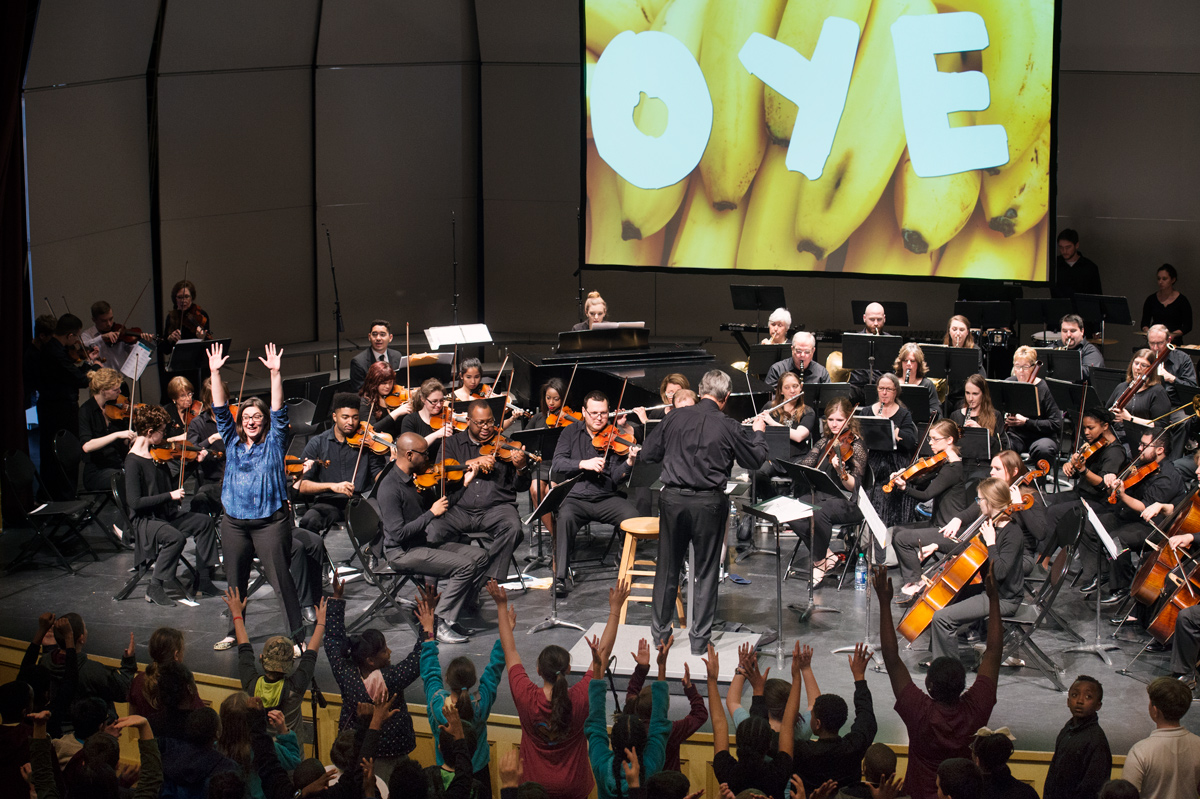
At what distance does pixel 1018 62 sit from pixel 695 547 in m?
7.02

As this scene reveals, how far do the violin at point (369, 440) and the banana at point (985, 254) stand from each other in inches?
253

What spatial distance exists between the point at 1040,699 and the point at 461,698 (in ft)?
11.3

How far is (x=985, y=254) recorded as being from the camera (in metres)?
11.8

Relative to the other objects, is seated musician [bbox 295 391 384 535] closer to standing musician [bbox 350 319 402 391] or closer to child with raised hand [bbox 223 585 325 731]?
standing musician [bbox 350 319 402 391]

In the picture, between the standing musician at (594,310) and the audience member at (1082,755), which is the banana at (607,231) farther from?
the audience member at (1082,755)

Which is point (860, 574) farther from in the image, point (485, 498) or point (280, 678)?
point (280, 678)

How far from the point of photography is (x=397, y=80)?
45.5 ft

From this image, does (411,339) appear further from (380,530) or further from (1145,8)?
(1145,8)

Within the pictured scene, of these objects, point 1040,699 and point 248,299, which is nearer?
point 1040,699

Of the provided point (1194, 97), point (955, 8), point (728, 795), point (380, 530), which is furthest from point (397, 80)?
point (728, 795)

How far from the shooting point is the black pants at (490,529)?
7348 mm

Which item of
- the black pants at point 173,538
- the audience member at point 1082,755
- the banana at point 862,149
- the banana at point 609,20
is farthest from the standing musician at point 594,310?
the audience member at point 1082,755

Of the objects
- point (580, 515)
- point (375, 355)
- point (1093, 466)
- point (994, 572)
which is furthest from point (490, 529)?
point (1093, 466)

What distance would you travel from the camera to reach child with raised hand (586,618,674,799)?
13.4 ft
